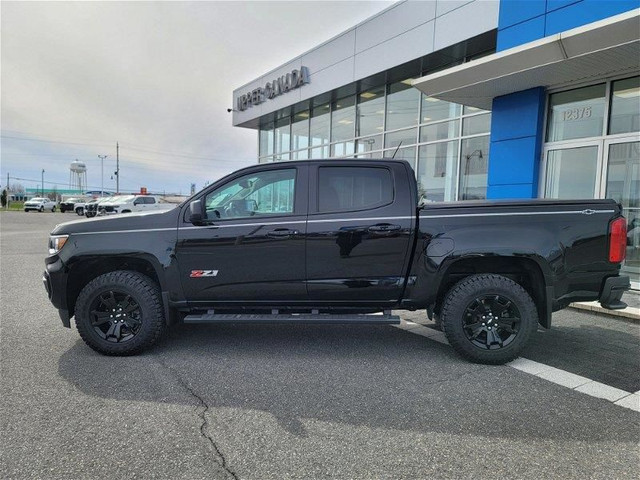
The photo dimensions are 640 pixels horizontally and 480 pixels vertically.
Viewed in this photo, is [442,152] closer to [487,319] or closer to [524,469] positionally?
[487,319]

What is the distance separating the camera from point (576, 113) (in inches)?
332

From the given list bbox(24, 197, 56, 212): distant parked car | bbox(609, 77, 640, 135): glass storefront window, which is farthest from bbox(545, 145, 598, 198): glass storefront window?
bbox(24, 197, 56, 212): distant parked car

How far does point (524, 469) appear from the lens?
102 inches

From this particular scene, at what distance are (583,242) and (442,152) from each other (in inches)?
329

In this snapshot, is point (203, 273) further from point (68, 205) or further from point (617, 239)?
point (68, 205)

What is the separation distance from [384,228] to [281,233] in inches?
40.2

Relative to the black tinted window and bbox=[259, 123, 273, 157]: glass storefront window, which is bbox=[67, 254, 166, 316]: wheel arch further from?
bbox=[259, 123, 273, 157]: glass storefront window

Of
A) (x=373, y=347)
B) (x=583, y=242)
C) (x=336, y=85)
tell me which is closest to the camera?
(x=583, y=242)

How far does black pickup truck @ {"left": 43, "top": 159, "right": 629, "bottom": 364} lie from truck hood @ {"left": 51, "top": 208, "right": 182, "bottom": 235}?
1 cm

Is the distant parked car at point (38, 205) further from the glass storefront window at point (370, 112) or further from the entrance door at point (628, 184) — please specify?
the entrance door at point (628, 184)

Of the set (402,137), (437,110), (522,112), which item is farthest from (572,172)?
(402,137)

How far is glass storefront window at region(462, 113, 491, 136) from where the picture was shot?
10766mm

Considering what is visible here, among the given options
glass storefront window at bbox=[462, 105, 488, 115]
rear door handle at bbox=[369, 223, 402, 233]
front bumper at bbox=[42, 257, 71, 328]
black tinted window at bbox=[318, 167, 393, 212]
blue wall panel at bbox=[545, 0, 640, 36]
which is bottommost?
front bumper at bbox=[42, 257, 71, 328]

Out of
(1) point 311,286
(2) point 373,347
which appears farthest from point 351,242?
(2) point 373,347
